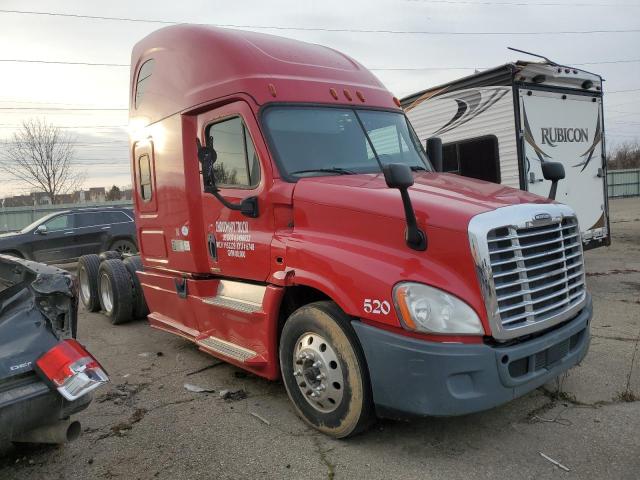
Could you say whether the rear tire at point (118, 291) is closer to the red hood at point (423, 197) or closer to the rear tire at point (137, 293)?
the rear tire at point (137, 293)

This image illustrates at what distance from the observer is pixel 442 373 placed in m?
3.01

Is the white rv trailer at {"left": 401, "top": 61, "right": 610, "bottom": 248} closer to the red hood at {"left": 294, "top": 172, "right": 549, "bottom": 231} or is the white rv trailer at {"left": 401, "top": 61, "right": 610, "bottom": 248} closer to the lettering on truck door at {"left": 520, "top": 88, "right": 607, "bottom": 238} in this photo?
the lettering on truck door at {"left": 520, "top": 88, "right": 607, "bottom": 238}

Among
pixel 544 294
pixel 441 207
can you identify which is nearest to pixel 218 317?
pixel 441 207

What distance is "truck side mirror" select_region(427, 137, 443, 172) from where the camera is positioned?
5285 mm

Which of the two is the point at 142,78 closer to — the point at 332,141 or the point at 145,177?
the point at 145,177

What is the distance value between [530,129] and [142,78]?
18.3 feet

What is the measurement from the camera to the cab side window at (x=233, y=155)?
14.0 feet

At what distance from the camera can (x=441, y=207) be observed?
10.7 ft

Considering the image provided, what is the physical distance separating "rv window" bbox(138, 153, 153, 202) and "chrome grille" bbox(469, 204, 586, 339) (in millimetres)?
4021

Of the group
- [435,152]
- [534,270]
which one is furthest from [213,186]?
[534,270]

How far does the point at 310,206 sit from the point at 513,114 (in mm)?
5152

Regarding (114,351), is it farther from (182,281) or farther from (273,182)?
(273,182)

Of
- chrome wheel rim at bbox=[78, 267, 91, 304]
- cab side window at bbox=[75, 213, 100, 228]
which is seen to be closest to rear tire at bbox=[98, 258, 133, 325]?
chrome wheel rim at bbox=[78, 267, 91, 304]

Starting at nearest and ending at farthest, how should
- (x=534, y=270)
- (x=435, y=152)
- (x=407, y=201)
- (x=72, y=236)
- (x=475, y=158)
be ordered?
(x=407, y=201), (x=534, y=270), (x=435, y=152), (x=475, y=158), (x=72, y=236)
